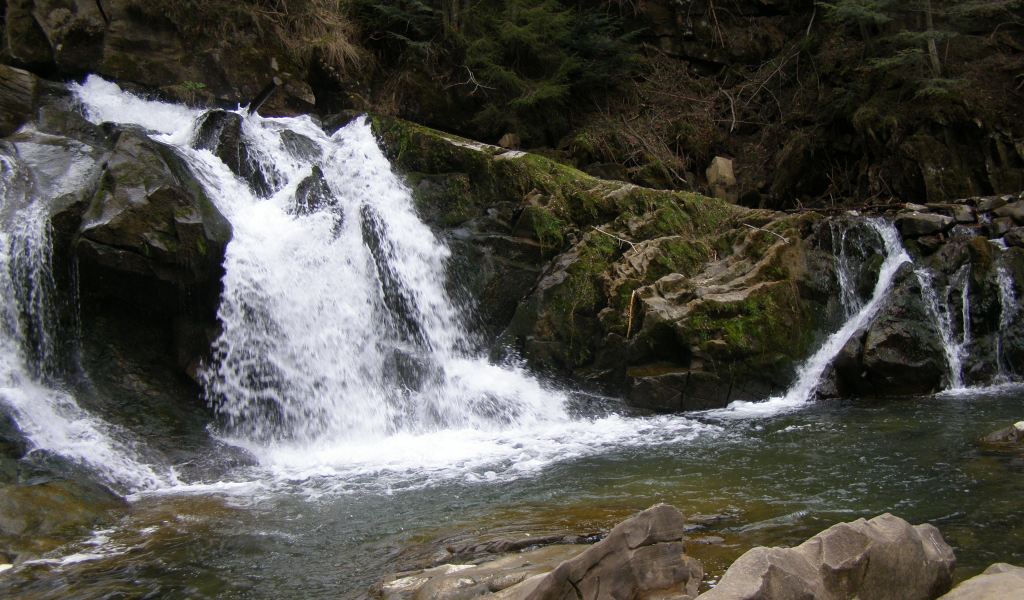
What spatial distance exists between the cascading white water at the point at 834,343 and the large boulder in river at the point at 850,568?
184 inches

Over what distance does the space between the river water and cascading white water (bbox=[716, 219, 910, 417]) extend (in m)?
0.04

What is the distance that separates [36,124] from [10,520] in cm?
630

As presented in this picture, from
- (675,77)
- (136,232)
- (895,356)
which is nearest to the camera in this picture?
(136,232)

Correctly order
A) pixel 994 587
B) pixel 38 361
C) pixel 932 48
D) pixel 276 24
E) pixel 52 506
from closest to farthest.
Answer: pixel 994 587 < pixel 52 506 < pixel 38 361 < pixel 932 48 < pixel 276 24

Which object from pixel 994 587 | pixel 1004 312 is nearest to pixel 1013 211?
pixel 1004 312

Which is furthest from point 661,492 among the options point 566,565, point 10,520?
point 10,520

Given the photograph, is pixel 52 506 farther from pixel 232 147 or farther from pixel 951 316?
pixel 951 316

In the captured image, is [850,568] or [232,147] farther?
[232,147]

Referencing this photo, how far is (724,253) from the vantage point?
9445 mm

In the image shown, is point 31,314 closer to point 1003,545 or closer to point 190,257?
point 190,257

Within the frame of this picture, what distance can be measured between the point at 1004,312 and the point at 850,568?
7636 millimetres

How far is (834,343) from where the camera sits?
28.4ft

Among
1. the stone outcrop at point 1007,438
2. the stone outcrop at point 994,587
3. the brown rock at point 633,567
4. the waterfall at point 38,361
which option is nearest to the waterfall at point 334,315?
the waterfall at point 38,361

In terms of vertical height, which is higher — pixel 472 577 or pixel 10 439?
pixel 10 439
